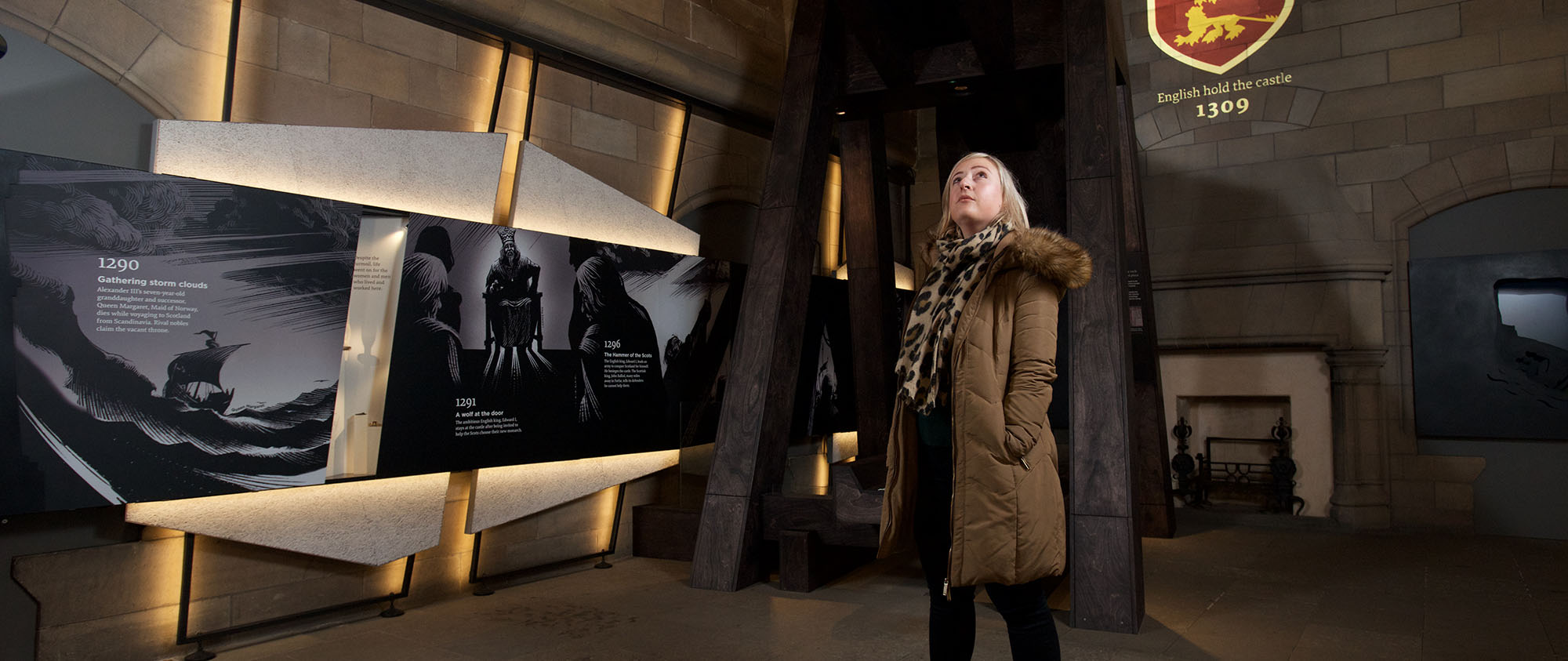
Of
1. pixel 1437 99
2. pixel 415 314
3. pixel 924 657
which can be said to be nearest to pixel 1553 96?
pixel 1437 99

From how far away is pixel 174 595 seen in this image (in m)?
3.41

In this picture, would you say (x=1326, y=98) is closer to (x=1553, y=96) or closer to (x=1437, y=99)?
(x=1437, y=99)

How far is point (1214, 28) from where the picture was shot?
6988 mm

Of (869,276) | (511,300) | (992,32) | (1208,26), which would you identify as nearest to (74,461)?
(511,300)

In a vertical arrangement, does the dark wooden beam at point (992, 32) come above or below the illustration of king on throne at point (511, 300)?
above

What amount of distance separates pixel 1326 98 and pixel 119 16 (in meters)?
7.11

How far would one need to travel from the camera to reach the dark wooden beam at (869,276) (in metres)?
5.71

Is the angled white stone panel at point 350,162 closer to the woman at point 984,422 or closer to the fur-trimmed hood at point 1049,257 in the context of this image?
the woman at point 984,422

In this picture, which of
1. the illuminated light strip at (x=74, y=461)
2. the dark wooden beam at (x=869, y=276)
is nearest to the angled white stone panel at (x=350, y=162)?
the illuminated light strip at (x=74, y=461)

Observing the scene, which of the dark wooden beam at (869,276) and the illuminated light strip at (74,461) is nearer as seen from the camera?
the illuminated light strip at (74,461)

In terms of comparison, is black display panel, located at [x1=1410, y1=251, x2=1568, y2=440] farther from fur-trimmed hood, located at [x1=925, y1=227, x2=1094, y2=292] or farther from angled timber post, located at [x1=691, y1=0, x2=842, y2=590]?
fur-trimmed hood, located at [x1=925, y1=227, x2=1094, y2=292]

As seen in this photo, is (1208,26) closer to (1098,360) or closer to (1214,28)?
(1214,28)

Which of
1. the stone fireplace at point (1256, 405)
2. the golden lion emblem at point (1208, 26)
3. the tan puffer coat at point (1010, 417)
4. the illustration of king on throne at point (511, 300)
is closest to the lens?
the tan puffer coat at point (1010, 417)

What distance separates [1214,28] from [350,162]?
6203 mm
